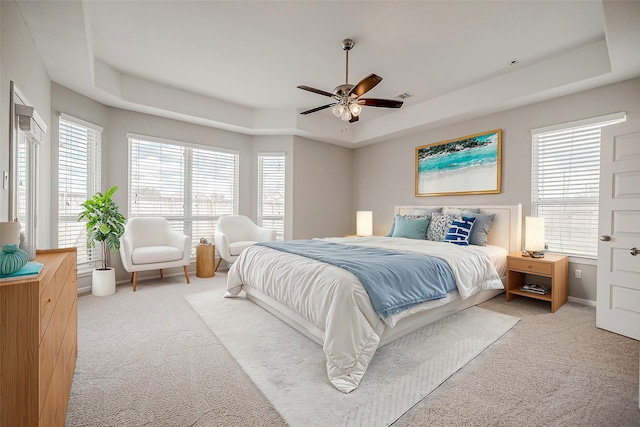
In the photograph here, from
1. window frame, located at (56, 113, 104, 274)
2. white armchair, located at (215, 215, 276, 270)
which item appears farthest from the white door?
window frame, located at (56, 113, 104, 274)

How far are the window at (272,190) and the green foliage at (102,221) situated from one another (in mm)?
2458

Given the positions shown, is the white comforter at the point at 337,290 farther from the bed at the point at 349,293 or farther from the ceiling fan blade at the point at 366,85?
the ceiling fan blade at the point at 366,85

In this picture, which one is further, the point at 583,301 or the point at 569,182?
the point at 569,182

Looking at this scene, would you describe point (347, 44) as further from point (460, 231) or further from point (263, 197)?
point (263, 197)

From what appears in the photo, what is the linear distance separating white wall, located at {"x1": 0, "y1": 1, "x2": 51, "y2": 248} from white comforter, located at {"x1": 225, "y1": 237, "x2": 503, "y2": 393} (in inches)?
78.3

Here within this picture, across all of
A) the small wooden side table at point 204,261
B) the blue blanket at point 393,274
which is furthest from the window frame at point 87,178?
the blue blanket at point 393,274

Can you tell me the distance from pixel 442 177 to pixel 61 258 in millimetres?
4794

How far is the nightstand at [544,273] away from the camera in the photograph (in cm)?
324

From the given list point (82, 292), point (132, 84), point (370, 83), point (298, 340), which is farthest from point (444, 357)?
point (132, 84)

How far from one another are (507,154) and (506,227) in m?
1.03

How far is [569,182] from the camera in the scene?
11.8 feet

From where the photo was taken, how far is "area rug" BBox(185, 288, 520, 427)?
1.67 m

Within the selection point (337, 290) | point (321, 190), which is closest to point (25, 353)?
point (337, 290)

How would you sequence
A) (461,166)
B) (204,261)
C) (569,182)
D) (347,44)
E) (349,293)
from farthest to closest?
(204,261)
(461,166)
(569,182)
(347,44)
(349,293)
